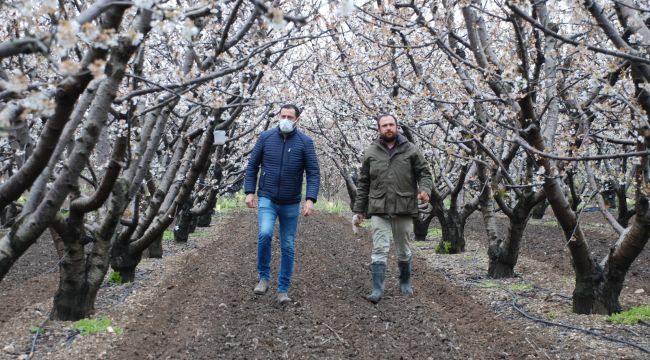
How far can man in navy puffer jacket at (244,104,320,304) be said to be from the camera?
23.1 feet

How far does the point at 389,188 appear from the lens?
727 centimetres

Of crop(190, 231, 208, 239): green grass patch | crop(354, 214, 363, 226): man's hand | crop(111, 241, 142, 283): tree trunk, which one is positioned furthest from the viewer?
crop(190, 231, 208, 239): green grass patch

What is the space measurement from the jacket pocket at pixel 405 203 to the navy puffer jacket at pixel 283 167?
93cm

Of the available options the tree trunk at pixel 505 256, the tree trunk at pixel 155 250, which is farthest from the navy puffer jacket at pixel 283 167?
the tree trunk at pixel 155 250

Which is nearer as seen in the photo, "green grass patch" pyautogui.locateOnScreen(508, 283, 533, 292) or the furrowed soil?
the furrowed soil

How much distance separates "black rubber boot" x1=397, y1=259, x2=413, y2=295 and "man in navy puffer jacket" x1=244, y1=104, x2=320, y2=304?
1414 millimetres

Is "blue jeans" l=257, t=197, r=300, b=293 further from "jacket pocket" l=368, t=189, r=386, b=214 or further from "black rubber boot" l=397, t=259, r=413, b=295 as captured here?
"black rubber boot" l=397, t=259, r=413, b=295

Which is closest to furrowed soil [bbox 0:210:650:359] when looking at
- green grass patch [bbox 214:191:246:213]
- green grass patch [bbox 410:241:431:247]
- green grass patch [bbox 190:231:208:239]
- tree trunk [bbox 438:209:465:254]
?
tree trunk [bbox 438:209:465:254]

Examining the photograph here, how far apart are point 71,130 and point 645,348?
4628 mm

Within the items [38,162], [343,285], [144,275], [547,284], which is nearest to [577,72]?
[547,284]

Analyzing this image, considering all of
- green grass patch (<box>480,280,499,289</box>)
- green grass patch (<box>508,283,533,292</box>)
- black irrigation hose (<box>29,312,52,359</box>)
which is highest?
green grass patch (<box>508,283,533,292</box>)

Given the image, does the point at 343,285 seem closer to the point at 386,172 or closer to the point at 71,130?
the point at 386,172

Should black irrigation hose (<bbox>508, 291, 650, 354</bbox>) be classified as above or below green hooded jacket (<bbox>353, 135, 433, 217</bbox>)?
below

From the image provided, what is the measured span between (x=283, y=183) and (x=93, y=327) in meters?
2.44
